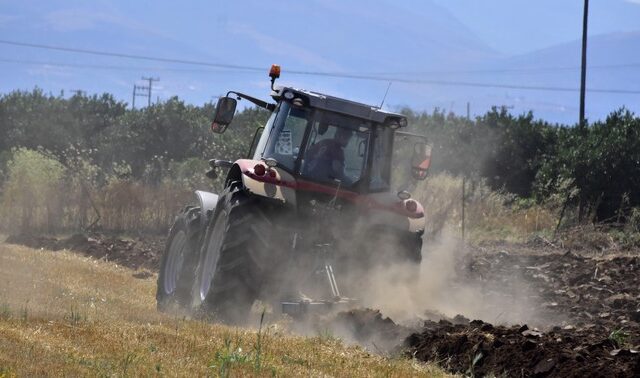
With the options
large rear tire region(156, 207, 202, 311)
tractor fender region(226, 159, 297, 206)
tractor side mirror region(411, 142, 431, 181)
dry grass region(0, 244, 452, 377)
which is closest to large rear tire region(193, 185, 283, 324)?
tractor fender region(226, 159, 297, 206)

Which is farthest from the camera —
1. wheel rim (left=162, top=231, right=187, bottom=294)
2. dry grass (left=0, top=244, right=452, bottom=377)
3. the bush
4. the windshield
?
the bush

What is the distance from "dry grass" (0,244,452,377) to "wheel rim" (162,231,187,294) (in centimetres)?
141

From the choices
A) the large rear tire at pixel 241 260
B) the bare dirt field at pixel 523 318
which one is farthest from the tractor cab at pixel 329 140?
the bare dirt field at pixel 523 318

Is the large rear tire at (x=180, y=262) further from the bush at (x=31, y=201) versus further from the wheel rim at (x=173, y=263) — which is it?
the bush at (x=31, y=201)

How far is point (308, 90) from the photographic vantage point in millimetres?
12438

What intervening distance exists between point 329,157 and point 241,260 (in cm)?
150

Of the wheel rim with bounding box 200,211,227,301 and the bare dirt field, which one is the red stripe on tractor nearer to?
the wheel rim with bounding box 200,211,227,301

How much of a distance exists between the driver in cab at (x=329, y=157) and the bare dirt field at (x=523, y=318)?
1.55 meters

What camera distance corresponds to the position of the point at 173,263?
14.5 m

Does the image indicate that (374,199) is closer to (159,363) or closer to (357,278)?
(357,278)

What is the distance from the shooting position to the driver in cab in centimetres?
1194

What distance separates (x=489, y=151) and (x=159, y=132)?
19044 millimetres

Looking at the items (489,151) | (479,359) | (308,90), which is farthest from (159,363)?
(489,151)

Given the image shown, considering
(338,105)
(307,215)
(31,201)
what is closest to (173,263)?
(307,215)
